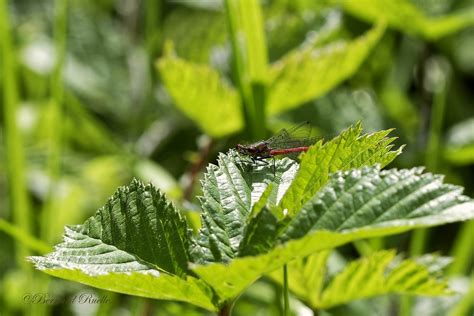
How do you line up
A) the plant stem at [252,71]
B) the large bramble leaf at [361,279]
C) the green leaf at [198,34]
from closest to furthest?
the large bramble leaf at [361,279] < the plant stem at [252,71] < the green leaf at [198,34]

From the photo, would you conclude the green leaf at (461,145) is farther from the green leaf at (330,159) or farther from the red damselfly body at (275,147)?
the green leaf at (330,159)

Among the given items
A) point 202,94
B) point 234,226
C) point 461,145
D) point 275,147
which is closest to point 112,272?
point 234,226

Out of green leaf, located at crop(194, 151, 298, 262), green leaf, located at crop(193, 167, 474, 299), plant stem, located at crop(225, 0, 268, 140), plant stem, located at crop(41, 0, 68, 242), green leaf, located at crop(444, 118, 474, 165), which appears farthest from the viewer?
green leaf, located at crop(444, 118, 474, 165)

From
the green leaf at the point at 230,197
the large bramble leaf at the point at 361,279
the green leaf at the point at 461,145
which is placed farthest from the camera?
the green leaf at the point at 461,145

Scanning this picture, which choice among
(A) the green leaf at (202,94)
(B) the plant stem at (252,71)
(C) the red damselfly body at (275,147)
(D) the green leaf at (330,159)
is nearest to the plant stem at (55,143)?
(A) the green leaf at (202,94)

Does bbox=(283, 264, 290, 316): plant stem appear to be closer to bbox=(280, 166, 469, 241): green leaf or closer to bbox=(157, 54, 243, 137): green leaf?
bbox=(280, 166, 469, 241): green leaf

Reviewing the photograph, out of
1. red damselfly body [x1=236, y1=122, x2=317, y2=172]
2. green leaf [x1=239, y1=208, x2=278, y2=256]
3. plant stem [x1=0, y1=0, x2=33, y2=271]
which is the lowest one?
green leaf [x1=239, y1=208, x2=278, y2=256]

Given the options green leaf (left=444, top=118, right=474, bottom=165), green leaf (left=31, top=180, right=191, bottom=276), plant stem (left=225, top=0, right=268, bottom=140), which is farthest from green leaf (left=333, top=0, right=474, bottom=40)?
green leaf (left=31, top=180, right=191, bottom=276)

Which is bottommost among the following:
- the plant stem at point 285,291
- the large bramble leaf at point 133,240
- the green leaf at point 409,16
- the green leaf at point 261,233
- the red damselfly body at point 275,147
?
the plant stem at point 285,291

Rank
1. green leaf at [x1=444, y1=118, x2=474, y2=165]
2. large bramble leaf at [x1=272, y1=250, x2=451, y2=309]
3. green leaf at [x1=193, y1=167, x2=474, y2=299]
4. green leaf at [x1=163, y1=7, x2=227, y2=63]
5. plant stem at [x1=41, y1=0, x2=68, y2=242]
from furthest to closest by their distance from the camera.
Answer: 1. green leaf at [x1=163, y1=7, x2=227, y2=63]
2. green leaf at [x1=444, y1=118, x2=474, y2=165]
3. plant stem at [x1=41, y1=0, x2=68, y2=242]
4. large bramble leaf at [x1=272, y1=250, x2=451, y2=309]
5. green leaf at [x1=193, y1=167, x2=474, y2=299]
